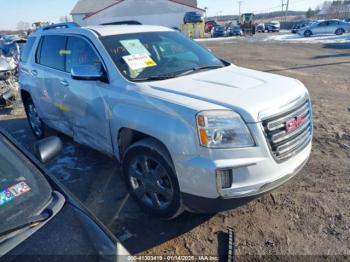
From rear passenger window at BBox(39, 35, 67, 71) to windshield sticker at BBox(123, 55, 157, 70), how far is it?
4.26 feet

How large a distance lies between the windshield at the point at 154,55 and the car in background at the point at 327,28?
34.0 meters

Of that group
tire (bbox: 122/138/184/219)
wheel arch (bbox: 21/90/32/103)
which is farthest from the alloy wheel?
wheel arch (bbox: 21/90/32/103)

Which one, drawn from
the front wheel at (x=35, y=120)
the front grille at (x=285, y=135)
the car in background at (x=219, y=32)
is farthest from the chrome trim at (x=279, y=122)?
the car in background at (x=219, y=32)

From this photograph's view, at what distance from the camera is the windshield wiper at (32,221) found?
161 centimetres

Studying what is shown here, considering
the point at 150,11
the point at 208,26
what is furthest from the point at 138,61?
the point at 208,26

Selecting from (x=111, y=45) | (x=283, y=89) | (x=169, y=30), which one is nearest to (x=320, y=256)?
(x=283, y=89)

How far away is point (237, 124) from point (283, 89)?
773 mm

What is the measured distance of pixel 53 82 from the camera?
4.54 meters

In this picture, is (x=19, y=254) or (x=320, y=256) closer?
(x=19, y=254)

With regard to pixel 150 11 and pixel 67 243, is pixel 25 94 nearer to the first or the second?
pixel 67 243

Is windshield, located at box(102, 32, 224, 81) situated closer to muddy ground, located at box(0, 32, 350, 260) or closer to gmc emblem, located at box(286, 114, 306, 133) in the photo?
gmc emblem, located at box(286, 114, 306, 133)

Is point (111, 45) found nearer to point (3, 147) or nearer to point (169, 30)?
point (169, 30)

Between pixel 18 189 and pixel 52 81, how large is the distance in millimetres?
3030

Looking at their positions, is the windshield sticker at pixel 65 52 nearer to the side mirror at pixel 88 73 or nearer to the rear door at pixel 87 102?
the rear door at pixel 87 102
